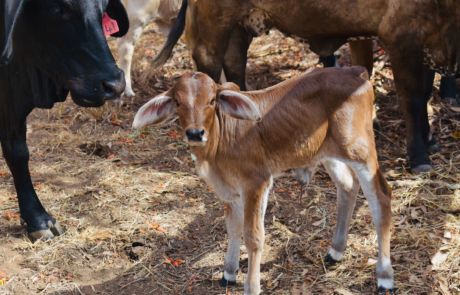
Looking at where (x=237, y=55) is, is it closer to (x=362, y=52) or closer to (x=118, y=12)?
(x=362, y=52)

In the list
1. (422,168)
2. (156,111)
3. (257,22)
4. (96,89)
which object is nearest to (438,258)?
(422,168)

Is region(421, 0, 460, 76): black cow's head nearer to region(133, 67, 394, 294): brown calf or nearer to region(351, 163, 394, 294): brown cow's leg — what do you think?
region(133, 67, 394, 294): brown calf

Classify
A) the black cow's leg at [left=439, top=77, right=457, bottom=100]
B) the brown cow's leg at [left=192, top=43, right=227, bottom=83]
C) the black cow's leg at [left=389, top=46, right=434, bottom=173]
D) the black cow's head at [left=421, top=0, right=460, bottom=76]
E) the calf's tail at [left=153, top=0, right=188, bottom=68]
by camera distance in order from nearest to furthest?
the black cow's head at [left=421, top=0, right=460, bottom=76]
the black cow's leg at [left=389, top=46, right=434, bottom=173]
the brown cow's leg at [left=192, top=43, right=227, bottom=83]
the calf's tail at [left=153, top=0, right=188, bottom=68]
the black cow's leg at [left=439, top=77, right=457, bottom=100]

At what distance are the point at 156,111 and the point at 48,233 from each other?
5.64 feet

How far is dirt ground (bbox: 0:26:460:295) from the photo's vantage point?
5328 millimetres

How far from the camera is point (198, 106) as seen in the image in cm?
441

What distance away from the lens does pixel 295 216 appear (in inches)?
241

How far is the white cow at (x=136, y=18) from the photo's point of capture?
8844mm

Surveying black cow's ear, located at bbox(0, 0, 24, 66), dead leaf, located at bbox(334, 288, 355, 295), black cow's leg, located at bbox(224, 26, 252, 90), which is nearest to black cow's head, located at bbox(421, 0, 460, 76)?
black cow's leg, located at bbox(224, 26, 252, 90)

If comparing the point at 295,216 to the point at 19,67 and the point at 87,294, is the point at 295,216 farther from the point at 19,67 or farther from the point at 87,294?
the point at 19,67

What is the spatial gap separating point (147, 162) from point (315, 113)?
273 cm

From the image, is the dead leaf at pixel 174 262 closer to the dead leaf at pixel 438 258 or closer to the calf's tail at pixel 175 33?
the dead leaf at pixel 438 258

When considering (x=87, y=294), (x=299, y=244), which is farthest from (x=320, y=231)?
(x=87, y=294)

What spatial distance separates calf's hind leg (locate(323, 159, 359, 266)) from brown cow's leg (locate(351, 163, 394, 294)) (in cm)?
25
